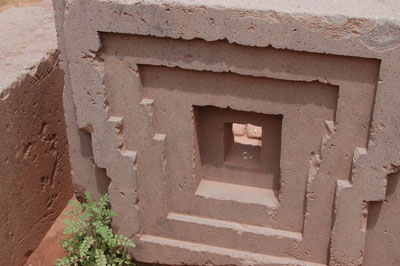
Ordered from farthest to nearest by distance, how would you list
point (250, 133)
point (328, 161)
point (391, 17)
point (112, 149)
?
1. point (250, 133)
2. point (112, 149)
3. point (328, 161)
4. point (391, 17)

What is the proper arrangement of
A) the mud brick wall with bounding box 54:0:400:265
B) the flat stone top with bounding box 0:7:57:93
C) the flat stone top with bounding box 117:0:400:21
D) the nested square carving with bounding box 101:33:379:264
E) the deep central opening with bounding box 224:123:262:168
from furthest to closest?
the flat stone top with bounding box 0:7:57:93, the deep central opening with bounding box 224:123:262:168, the nested square carving with bounding box 101:33:379:264, the mud brick wall with bounding box 54:0:400:265, the flat stone top with bounding box 117:0:400:21

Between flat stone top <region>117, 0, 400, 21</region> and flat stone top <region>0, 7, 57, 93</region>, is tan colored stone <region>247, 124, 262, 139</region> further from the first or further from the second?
flat stone top <region>117, 0, 400, 21</region>

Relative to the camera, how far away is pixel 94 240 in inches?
149

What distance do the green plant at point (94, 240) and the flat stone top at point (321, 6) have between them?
1537 millimetres

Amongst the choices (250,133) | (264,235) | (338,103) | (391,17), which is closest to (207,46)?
(338,103)

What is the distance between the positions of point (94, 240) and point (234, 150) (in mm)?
1196

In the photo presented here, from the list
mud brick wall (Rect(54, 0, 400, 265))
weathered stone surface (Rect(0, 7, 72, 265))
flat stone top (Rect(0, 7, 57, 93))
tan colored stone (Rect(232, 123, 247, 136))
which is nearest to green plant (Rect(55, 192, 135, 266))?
mud brick wall (Rect(54, 0, 400, 265))

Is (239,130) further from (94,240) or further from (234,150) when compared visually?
(94,240)

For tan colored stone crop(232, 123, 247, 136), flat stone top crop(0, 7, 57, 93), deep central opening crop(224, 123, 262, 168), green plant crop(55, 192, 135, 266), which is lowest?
tan colored stone crop(232, 123, 247, 136)

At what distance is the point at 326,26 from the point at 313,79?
345mm

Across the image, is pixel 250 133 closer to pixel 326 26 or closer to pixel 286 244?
pixel 286 244

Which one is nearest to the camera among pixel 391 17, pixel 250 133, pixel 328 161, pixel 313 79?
pixel 391 17

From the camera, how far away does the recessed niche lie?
353 centimetres

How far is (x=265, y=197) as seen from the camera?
3.66m
